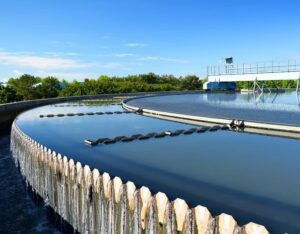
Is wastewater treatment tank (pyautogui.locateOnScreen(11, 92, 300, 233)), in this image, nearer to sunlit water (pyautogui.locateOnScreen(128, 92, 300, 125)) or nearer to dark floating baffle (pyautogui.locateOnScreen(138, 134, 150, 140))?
dark floating baffle (pyautogui.locateOnScreen(138, 134, 150, 140))

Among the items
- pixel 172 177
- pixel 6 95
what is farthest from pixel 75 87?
pixel 172 177

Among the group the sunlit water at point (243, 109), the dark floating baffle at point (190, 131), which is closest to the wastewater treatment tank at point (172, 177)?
the dark floating baffle at point (190, 131)

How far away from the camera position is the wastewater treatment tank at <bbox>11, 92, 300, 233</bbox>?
6.62 meters

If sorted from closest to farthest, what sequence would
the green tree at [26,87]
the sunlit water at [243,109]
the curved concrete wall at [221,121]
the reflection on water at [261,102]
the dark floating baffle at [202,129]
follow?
the curved concrete wall at [221,121] → the dark floating baffle at [202,129] → the sunlit water at [243,109] → the reflection on water at [261,102] → the green tree at [26,87]

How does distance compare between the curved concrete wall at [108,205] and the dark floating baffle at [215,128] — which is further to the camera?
the dark floating baffle at [215,128]

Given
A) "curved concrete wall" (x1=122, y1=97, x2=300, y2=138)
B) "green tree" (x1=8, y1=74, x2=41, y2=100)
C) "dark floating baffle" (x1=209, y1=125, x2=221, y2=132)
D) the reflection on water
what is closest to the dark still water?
"dark floating baffle" (x1=209, y1=125, x2=221, y2=132)

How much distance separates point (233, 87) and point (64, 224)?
57.8m

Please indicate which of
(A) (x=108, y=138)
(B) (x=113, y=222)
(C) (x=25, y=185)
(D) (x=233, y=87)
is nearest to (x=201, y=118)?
(A) (x=108, y=138)

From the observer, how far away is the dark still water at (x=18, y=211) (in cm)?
1037

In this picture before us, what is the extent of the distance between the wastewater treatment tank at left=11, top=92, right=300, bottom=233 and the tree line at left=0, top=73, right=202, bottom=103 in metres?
35.7

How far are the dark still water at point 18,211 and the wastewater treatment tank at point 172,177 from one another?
0.50 metres

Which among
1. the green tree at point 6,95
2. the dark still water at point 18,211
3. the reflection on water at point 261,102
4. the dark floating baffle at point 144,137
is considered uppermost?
the green tree at point 6,95

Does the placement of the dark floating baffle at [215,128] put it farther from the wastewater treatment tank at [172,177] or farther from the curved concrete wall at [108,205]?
the curved concrete wall at [108,205]

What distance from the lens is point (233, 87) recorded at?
6444cm
